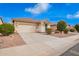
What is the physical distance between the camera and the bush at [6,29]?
47.5 feet

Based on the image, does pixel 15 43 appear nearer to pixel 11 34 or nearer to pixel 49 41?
pixel 11 34

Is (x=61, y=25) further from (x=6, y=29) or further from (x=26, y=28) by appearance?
(x=6, y=29)

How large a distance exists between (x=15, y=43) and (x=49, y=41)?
1576 millimetres

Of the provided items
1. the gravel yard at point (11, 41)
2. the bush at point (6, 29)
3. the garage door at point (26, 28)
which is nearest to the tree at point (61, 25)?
the garage door at point (26, 28)

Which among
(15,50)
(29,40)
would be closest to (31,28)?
(29,40)

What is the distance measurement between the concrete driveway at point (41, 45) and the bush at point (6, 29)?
49 cm

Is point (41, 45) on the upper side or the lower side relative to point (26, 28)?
lower

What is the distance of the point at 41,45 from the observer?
1433 cm

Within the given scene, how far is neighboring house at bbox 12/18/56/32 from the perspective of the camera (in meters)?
14.3

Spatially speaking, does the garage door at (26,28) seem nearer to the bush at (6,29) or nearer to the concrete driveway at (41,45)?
the concrete driveway at (41,45)

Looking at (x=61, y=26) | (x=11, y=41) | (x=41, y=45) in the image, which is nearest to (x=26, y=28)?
(x=11, y=41)

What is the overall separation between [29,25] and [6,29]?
3.76 feet

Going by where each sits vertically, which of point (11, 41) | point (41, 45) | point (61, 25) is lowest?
point (41, 45)

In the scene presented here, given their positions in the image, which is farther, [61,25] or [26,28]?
[26,28]
